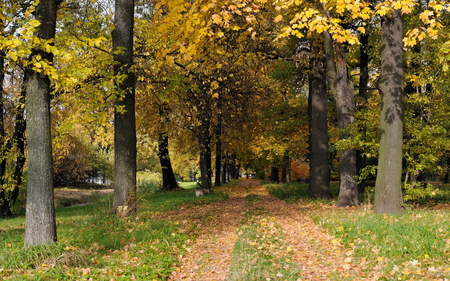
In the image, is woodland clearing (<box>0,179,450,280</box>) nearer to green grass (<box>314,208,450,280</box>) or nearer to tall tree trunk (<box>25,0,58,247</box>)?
green grass (<box>314,208,450,280</box>)

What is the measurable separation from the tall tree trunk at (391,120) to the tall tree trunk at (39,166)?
310 inches

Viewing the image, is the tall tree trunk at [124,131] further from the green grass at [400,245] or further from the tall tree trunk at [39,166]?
the green grass at [400,245]

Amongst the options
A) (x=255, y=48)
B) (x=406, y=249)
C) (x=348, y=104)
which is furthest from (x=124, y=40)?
(x=406, y=249)

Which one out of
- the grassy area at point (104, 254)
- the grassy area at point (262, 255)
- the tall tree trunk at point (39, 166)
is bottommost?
the grassy area at point (262, 255)

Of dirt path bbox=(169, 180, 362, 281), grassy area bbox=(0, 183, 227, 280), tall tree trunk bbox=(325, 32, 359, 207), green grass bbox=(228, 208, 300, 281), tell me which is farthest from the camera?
tall tree trunk bbox=(325, 32, 359, 207)

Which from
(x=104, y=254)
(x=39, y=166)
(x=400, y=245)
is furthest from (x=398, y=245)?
(x=39, y=166)

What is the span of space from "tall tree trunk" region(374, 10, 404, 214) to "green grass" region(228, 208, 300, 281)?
9.81 feet

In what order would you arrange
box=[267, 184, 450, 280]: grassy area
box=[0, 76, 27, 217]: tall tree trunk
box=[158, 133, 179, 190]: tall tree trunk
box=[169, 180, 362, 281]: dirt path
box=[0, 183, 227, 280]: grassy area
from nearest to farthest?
1. box=[267, 184, 450, 280]: grassy area
2. box=[0, 183, 227, 280]: grassy area
3. box=[169, 180, 362, 281]: dirt path
4. box=[0, 76, 27, 217]: tall tree trunk
5. box=[158, 133, 179, 190]: tall tree trunk

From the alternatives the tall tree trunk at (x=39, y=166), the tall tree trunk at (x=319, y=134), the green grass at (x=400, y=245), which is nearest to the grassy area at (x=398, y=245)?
the green grass at (x=400, y=245)

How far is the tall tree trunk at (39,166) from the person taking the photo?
239 inches

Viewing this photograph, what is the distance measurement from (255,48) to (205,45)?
609 centimetres

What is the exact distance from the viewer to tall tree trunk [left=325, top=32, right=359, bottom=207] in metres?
12.2

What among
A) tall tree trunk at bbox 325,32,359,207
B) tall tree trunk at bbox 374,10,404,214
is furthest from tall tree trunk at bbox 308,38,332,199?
tall tree trunk at bbox 374,10,404,214

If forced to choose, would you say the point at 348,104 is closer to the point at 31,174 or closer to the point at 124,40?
the point at 124,40
